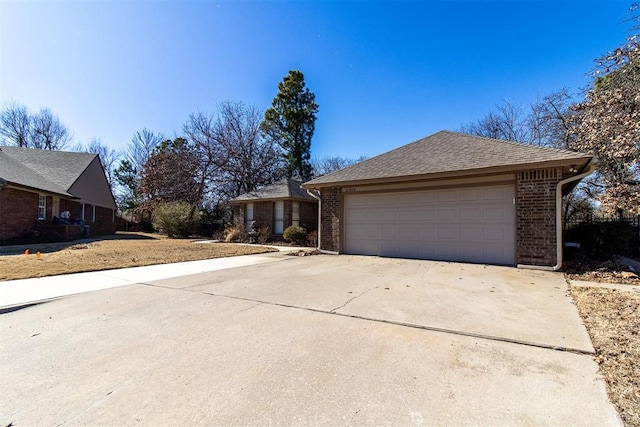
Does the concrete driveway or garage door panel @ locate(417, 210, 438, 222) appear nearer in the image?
the concrete driveway

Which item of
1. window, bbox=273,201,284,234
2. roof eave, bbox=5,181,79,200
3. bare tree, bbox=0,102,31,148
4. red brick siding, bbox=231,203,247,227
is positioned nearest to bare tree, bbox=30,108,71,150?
bare tree, bbox=0,102,31,148

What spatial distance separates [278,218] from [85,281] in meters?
11.5

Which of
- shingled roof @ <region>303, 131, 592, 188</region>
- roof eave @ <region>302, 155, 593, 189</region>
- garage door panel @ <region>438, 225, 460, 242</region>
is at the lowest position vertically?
garage door panel @ <region>438, 225, 460, 242</region>

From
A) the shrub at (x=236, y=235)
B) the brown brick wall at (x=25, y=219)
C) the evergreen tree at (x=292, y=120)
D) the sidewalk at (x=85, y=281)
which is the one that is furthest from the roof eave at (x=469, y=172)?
the evergreen tree at (x=292, y=120)

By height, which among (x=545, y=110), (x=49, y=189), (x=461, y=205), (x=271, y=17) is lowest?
(x=461, y=205)

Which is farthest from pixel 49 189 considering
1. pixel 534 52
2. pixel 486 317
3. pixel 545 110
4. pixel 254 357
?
pixel 545 110

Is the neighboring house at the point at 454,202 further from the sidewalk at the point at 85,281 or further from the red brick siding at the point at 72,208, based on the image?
the red brick siding at the point at 72,208

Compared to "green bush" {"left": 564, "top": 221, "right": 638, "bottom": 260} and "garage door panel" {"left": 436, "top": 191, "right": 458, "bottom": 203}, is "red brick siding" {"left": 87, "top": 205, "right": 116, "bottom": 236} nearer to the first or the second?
"garage door panel" {"left": 436, "top": 191, "right": 458, "bottom": 203}

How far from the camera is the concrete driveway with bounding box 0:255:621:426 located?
204cm

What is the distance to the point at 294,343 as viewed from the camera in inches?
124

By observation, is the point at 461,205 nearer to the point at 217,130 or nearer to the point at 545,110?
the point at 545,110

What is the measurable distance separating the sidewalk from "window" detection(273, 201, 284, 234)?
28.0ft

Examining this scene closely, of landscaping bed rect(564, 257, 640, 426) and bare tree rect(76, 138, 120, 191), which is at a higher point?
bare tree rect(76, 138, 120, 191)

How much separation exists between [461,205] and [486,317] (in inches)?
215
